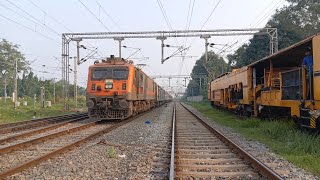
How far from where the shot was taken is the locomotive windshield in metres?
20.0

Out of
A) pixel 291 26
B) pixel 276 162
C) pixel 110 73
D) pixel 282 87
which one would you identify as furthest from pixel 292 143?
pixel 291 26

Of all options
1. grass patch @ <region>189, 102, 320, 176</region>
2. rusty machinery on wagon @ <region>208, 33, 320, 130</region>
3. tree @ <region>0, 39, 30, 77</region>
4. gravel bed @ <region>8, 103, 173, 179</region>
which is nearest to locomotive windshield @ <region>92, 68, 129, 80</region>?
rusty machinery on wagon @ <region>208, 33, 320, 130</region>

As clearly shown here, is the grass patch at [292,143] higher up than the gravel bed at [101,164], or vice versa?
the grass patch at [292,143]

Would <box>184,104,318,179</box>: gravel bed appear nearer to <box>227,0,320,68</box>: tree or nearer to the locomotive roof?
the locomotive roof

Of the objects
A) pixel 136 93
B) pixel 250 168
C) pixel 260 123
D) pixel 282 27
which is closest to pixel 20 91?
pixel 282 27

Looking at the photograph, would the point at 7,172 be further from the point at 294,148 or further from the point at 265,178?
the point at 294,148

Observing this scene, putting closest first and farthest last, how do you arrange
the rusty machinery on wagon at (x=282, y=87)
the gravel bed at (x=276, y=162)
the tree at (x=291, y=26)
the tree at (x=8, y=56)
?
the gravel bed at (x=276, y=162) < the rusty machinery on wagon at (x=282, y=87) < the tree at (x=291, y=26) < the tree at (x=8, y=56)

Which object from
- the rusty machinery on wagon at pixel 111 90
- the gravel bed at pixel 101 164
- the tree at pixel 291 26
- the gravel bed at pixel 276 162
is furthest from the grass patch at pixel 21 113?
the tree at pixel 291 26

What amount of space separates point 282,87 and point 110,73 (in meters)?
9.79

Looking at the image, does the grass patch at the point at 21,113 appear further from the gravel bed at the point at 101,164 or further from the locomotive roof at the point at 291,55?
the locomotive roof at the point at 291,55

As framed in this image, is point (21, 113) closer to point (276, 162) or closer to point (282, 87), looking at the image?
point (282, 87)

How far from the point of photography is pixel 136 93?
856 inches

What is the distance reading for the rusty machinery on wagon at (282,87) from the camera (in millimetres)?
10484

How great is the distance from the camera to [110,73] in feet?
65.9
